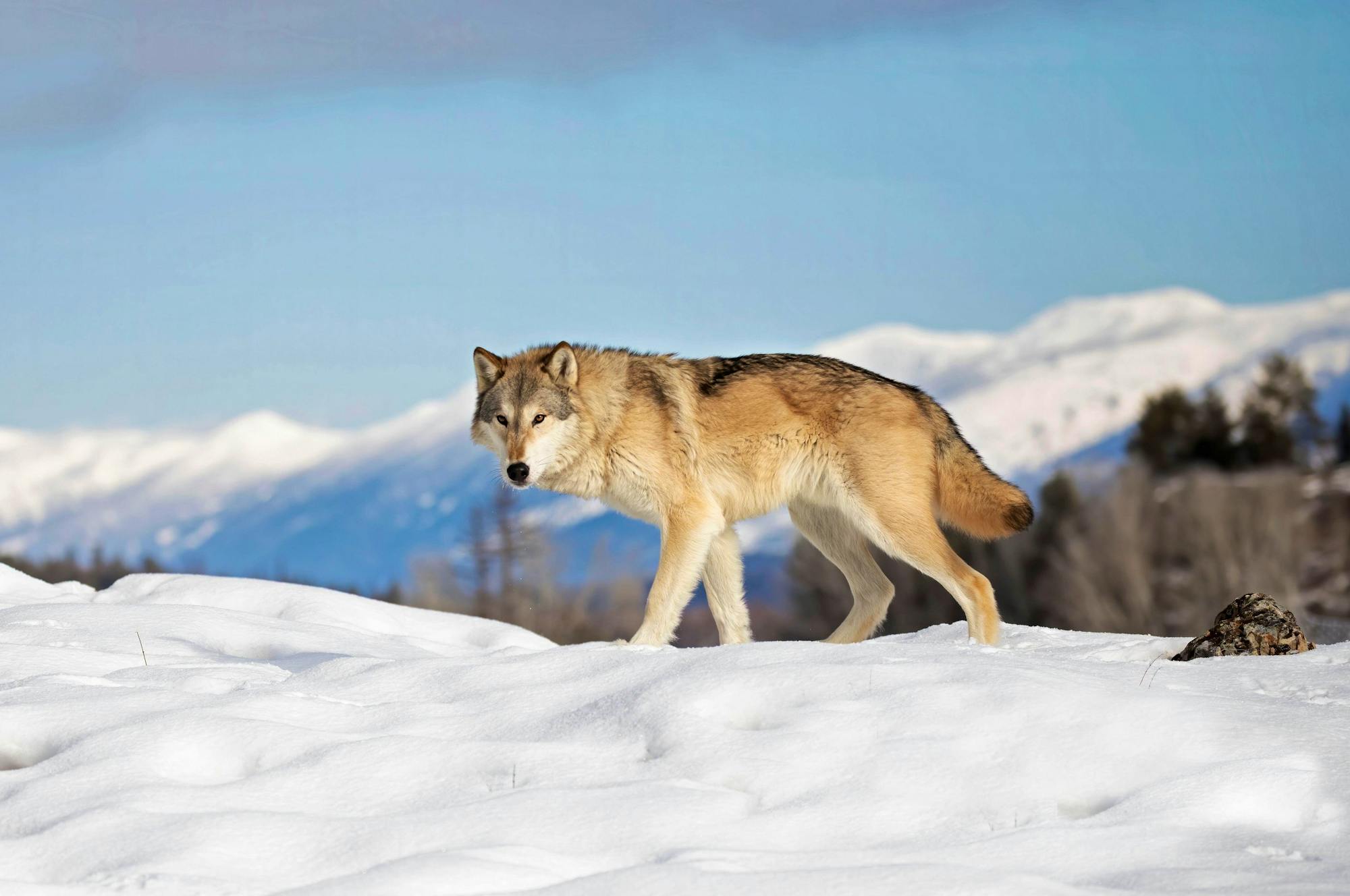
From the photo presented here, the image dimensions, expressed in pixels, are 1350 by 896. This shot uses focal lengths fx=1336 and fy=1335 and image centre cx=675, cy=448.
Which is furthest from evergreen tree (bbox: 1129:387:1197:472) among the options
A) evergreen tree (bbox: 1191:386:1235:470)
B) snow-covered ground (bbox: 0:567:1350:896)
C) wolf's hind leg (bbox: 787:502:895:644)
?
snow-covered ground (bbox: 0:567:1350:896)

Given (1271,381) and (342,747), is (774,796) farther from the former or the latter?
(1271,381)

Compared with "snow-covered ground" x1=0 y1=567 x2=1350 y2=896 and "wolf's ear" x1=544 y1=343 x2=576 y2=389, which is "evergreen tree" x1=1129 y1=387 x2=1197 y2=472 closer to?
"wolf's ear" x1=544 y1=343 x2=576 y2=389

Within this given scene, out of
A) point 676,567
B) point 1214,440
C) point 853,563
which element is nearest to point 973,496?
point 853,563

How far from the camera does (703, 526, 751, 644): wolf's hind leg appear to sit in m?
9.64

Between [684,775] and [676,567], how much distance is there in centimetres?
356

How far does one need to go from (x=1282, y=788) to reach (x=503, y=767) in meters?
3.15

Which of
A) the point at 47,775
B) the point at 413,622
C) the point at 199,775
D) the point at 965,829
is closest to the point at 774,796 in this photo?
the point at 965,829

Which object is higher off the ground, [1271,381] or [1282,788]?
[1271,381]

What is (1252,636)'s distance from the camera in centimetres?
826

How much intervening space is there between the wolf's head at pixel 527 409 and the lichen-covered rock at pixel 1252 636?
4.33 m

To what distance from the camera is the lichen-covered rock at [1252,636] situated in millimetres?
8203

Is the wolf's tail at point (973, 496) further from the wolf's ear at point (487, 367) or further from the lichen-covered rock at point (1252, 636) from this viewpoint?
the wolf's ear at point (487, 367)

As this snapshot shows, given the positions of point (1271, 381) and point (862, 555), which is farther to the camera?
point (1271, 381)

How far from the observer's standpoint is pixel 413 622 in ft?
35.8
